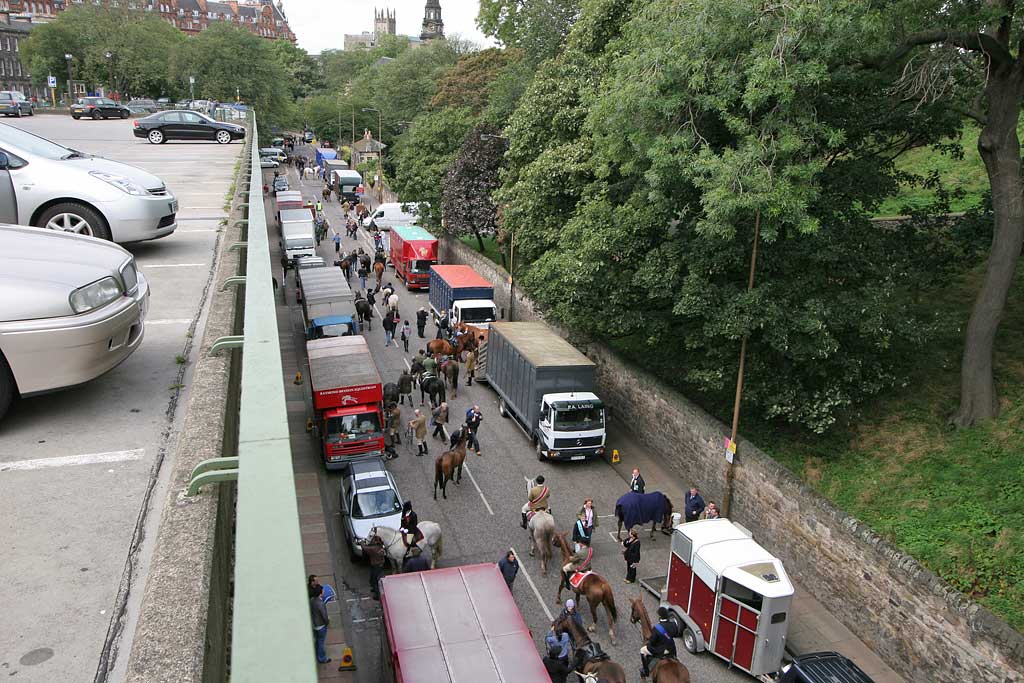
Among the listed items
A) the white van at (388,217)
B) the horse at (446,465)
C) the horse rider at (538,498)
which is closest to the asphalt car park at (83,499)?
the horse rider at (538,498)

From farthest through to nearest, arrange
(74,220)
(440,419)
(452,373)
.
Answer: (452,373) < (440,419) < (74,220)

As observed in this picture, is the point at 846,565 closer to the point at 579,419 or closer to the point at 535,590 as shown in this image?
the point at 535,590

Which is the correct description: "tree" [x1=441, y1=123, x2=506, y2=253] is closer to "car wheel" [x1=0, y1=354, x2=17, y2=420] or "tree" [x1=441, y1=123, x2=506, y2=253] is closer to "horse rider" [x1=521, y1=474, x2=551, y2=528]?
"horse rider" [x1=521, y1=474, x2=551, y2=528]

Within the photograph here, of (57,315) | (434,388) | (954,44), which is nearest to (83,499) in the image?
(57,315)

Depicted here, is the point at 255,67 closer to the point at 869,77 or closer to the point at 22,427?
the point at 869,77

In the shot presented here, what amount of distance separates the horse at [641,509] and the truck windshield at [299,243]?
2597 cm

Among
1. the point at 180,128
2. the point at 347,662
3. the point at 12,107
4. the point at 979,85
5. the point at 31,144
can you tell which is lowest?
the point at 347,662

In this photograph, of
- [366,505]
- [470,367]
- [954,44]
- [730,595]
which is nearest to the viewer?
[730,595]

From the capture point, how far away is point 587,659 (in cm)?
1201

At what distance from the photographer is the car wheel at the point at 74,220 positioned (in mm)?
9680

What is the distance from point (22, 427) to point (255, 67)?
74.8 metres

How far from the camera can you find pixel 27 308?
5.15 metres

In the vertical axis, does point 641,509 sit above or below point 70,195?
below

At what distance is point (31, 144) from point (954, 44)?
54.2ft
